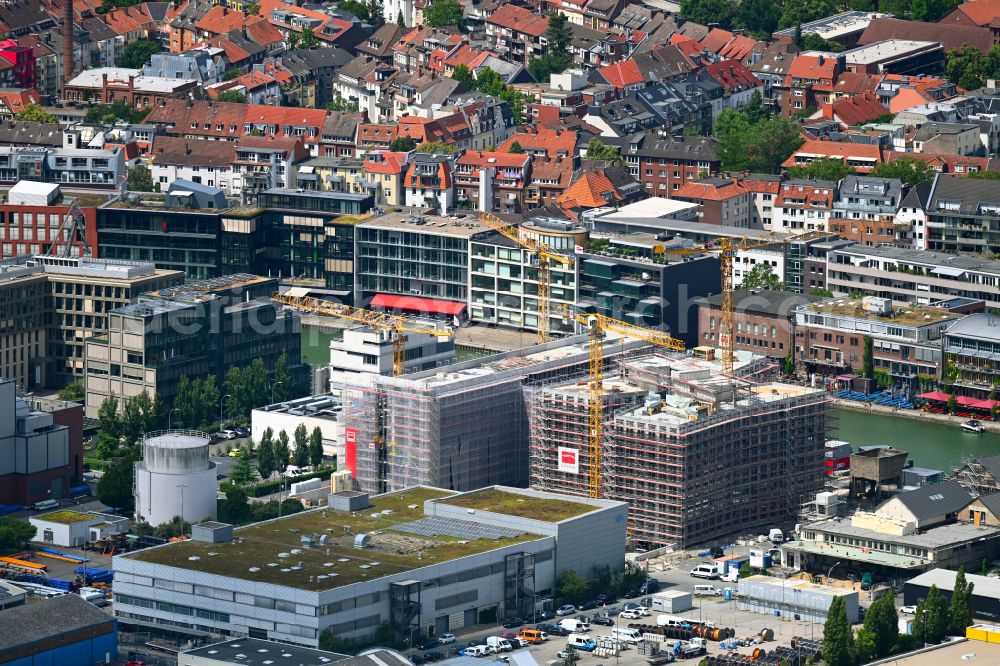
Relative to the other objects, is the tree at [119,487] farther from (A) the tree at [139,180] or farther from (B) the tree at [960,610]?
(A) the tree at [139,180]

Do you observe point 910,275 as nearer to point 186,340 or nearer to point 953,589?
point 186,340

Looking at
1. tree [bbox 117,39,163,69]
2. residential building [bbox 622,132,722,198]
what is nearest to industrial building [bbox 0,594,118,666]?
residential building [bbox 622,132,722,198]

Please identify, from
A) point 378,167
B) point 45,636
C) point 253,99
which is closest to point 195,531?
point 45,636

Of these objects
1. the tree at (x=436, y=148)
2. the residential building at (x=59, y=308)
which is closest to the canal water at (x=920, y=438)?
the residential building at (x=59, y=308)

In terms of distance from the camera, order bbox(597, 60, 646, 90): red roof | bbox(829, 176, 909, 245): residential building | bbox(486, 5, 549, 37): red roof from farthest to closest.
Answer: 1. bbox(486, 5, 549, 37): red roof
2. bbox(597, 60, 646, 90): red roof
3. bbox(829, 176, 909, 245): residential building

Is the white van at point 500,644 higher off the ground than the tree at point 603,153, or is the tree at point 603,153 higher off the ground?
the tree at point 603,153

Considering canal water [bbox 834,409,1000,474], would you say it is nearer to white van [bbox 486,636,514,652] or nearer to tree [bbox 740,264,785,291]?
tree [bbox 740,264,785,291]

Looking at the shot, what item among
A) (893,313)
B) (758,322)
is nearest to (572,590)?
(758,322)
